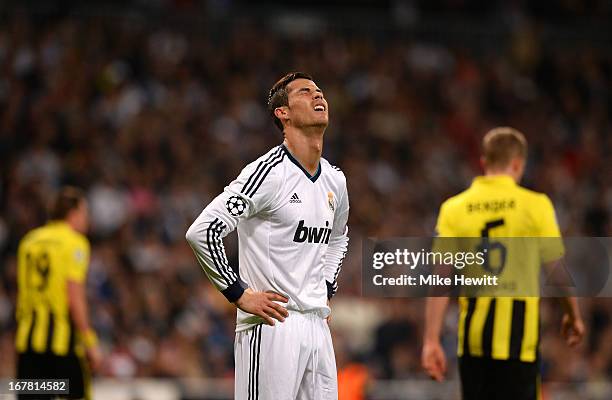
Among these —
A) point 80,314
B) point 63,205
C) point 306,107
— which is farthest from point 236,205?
point 63,205

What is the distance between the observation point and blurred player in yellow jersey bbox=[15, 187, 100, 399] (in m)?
7.67

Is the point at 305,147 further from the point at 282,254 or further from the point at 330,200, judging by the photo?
the point at 282,254

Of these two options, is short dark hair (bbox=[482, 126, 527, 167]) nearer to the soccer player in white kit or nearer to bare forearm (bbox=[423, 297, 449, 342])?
bare forearm (bbox=[423, 297, 449, 342])

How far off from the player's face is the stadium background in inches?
197

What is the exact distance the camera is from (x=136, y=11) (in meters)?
14.9

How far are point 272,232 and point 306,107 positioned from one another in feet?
2.08

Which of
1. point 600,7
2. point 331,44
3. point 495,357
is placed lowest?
point 495,357

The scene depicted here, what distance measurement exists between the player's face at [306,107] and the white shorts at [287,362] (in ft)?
3.01

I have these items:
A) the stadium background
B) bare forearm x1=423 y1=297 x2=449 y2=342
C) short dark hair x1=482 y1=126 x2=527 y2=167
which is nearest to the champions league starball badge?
bare forearm x1=423 y1=297 x2=449 y2=342

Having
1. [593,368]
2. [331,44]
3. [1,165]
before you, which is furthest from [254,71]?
[593,368]

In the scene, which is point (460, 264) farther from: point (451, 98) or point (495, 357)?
point (451, 98)

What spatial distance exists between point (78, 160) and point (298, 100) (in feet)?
25.8

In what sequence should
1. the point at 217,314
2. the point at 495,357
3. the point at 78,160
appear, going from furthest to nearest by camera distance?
1. the point at 78,160
2. the point at 217,314
3. the point at 495,357

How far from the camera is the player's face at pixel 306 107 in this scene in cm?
490
